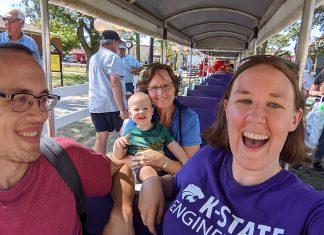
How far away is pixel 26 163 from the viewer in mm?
1397

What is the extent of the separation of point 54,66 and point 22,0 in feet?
58.2

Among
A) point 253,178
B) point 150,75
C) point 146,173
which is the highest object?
point 150,75

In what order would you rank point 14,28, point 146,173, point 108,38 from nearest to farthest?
point 146,173, point 14,28, point 108,38

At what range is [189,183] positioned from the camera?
1579 millimetres

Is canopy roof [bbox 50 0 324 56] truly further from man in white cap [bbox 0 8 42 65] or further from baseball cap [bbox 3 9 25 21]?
baseball cap [bbox 3 9 25 21]

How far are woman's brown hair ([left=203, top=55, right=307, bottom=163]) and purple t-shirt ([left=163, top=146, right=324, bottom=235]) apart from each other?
123 millimetres

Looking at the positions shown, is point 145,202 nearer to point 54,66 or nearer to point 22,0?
point 54,66

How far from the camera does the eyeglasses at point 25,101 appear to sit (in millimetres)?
1330

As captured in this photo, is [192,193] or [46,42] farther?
[46,42]

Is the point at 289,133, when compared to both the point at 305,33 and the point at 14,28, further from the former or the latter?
the point at 14,28

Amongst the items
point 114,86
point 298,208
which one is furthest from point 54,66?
point 298,208

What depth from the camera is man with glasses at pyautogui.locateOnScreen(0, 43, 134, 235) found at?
4.28ft

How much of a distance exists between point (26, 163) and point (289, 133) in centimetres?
128

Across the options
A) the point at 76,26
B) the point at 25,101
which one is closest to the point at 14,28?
the point at 25,101
